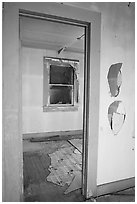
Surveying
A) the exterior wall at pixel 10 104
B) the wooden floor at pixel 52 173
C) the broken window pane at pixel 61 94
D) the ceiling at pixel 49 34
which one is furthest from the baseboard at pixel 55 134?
the exterior wall at pixel 10 104

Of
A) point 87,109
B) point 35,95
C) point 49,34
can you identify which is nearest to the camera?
point 87,109

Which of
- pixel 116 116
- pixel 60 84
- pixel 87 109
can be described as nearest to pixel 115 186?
pixel 116 116

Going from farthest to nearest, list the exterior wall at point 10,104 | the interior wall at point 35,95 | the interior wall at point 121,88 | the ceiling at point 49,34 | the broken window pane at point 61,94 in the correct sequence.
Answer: the broken window pane at point 61,94 → the interior wall at point 35,95 → the ceiling at point 49,34 → the interior wall at point 121,88 → the exterior wall at point 10,104

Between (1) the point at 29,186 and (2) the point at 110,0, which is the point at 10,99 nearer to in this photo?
(1) the point at 29,186

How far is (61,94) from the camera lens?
15.1 feet

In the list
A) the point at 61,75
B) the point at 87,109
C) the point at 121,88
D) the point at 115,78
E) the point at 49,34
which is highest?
the point at 49,34

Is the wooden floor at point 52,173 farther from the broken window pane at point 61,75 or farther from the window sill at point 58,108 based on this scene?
the broken window pane at point 61,75

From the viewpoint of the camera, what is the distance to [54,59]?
172 inches

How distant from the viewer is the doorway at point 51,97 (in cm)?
284

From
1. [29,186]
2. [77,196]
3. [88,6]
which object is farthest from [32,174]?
[88,6]

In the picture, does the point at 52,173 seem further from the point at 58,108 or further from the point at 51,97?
the point at 51,97

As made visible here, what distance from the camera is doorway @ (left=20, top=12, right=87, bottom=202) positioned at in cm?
284

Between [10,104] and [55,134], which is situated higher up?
[10,104]

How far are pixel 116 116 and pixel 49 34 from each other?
6.99 feet
